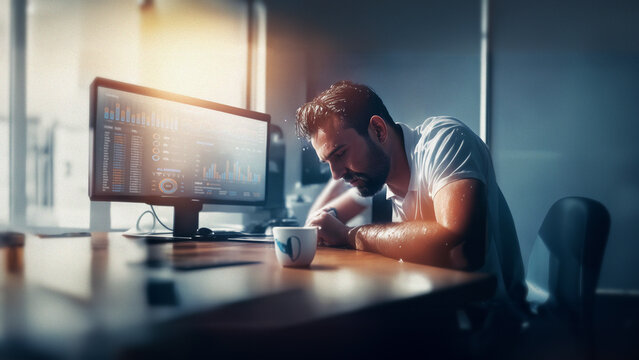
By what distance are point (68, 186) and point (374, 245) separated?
2.68 meters

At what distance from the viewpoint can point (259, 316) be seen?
0.47 meters

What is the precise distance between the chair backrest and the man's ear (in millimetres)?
629

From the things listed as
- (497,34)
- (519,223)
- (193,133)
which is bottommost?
(519,223)

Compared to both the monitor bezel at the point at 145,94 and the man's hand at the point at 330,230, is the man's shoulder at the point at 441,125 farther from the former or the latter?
the monitor bezel at the point at 145,94

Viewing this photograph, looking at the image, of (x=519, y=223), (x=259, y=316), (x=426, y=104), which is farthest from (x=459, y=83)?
(x=259, y=316)

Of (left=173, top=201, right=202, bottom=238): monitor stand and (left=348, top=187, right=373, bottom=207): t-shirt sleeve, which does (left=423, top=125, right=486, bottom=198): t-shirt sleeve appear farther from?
(left=173, top=201, right=202, bottom=238): monitor stand

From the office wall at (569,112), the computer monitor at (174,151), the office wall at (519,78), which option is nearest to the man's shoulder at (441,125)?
the computer monitor at (174,151)

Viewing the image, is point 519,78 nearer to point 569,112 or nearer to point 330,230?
point 569,112

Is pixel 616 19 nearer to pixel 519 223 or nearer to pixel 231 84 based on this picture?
pixel 519 223

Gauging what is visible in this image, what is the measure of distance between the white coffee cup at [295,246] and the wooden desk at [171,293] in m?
0.03

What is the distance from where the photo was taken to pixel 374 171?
1.53 meters

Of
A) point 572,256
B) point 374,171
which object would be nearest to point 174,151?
point 374,171

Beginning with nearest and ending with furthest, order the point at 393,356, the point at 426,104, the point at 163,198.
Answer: the point at 393,356, the point at 163,198, the point at 426,104

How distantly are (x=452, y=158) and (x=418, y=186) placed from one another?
0.23 m
